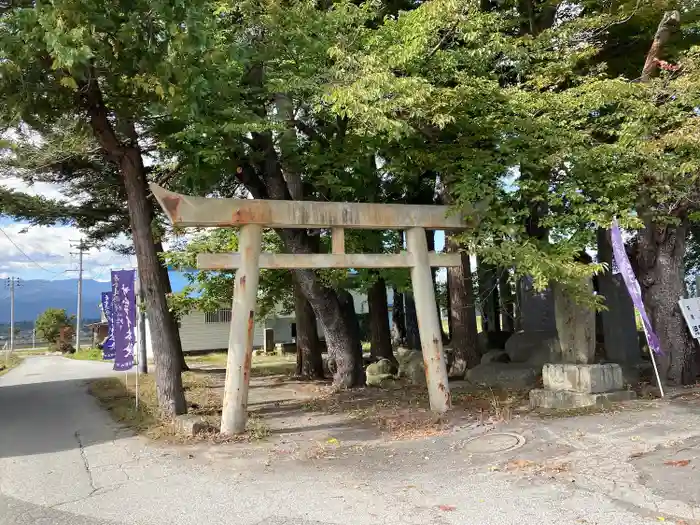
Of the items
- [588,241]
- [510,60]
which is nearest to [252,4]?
[510,60]

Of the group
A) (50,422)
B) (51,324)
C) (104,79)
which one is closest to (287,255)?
(104,79)

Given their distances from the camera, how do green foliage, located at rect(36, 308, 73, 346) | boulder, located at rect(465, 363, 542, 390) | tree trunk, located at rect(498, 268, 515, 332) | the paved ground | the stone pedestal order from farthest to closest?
green foliage, located at rect(36, 308, 73, 346) < tree trunk, located at rect(498, 268, 515, 332) < boulder, located at rect(465, 363, 542, 390) < the stone pedestal < the paved ground

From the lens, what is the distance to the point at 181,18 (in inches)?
291

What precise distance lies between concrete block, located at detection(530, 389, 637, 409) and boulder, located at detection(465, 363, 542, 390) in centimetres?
293

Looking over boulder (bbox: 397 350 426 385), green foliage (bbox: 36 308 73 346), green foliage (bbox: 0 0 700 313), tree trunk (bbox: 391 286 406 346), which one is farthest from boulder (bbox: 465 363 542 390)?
green foliage (bbox: 36 308 73 346)

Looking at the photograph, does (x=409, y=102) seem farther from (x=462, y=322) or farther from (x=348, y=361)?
(x=462, y=322)

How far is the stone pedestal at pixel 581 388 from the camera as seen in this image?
30.0 ft

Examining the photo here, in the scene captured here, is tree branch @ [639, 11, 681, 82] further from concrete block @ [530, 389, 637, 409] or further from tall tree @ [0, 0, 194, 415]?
tall tree @ [0, 0, 194, 415]

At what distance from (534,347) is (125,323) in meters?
10.3

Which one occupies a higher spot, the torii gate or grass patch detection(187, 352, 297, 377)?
the torii gate

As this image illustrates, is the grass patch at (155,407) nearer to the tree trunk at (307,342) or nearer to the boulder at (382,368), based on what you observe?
the tree trunk at (307,342)

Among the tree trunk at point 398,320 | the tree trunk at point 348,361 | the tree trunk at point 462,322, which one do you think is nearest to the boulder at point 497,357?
the tree trunk at point 462,322

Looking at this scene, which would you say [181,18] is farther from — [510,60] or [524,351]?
[524,351]

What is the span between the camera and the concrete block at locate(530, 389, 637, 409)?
905cm
